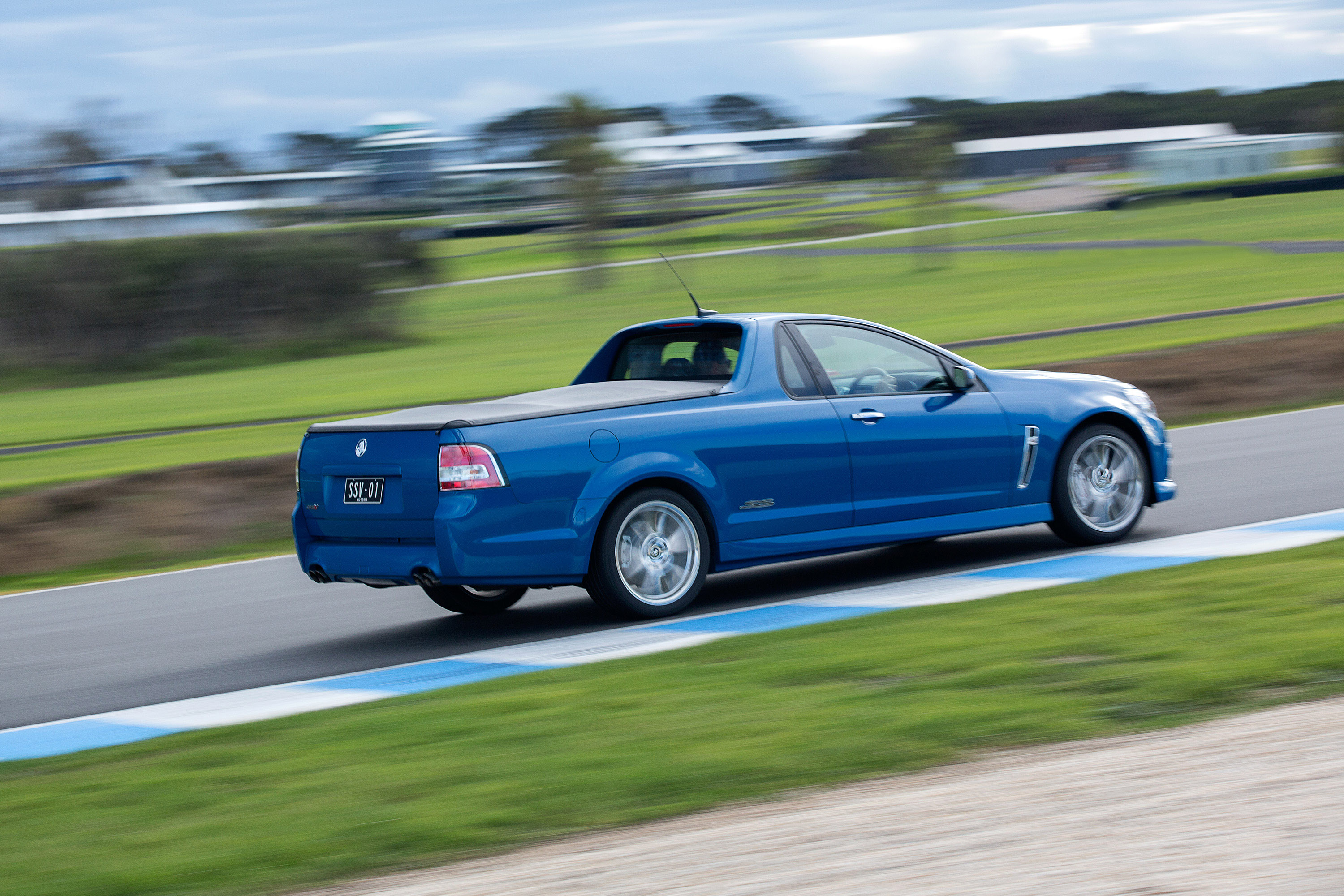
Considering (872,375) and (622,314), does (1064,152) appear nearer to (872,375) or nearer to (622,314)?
(622,314)

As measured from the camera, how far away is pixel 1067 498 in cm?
951

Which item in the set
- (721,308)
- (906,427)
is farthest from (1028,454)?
(721,308)

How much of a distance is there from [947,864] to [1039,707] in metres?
1.71

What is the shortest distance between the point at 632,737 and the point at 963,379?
4238mm

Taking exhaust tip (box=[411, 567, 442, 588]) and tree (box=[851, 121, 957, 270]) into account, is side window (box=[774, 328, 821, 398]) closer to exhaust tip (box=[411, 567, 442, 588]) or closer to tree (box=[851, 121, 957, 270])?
exhaust tip (box=[411, 567, 442, 588])

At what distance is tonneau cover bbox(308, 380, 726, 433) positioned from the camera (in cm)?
783

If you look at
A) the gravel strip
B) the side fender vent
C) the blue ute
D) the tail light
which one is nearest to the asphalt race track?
the blue ute

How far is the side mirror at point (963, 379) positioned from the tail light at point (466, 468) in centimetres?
293

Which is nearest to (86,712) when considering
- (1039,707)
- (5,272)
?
(1039,707)

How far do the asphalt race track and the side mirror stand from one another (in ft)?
3.40

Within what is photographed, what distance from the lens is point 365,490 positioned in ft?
26.2

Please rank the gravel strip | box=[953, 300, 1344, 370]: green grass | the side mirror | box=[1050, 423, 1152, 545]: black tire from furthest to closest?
box=[953, 300, 1344, 370]: green grass < box=[1050, 423, 1152, 545]: black tire < the side mirror < the gravel strip

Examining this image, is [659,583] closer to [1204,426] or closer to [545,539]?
[545,539]

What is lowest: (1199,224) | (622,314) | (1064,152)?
(622,314)
